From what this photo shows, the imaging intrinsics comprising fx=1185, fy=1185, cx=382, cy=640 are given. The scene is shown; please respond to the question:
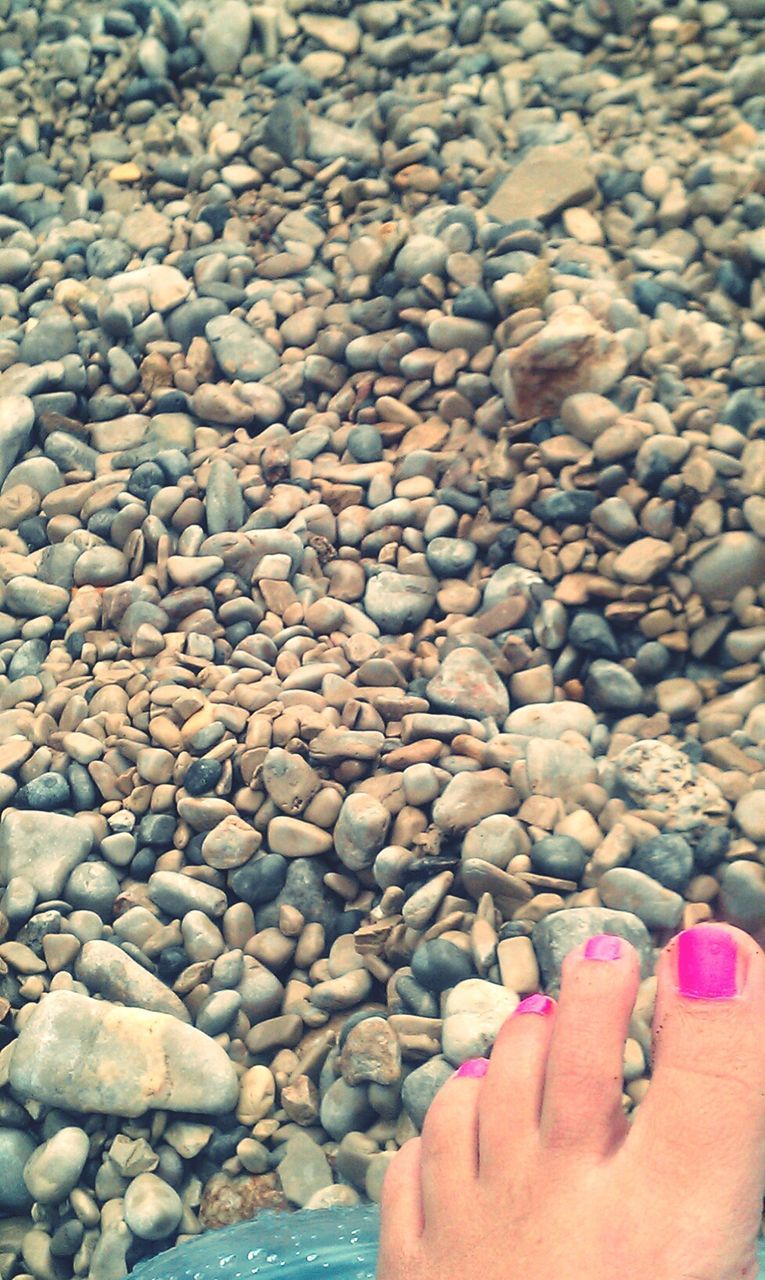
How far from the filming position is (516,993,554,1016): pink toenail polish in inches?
53.1

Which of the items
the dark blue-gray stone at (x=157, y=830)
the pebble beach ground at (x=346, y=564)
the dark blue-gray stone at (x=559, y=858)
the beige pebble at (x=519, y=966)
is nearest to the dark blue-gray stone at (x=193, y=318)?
the pebble beach ground at (x=346, y=564)

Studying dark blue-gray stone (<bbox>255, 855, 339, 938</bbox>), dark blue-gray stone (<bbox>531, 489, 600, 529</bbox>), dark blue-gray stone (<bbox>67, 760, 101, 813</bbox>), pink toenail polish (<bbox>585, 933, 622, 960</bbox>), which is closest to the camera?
pink toenail polish (<bbox>585, 933, 622, 960</bbox>)

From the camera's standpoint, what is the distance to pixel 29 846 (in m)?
1.68

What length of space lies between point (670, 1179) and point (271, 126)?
2323mm

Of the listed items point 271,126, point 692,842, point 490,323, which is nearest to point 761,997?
point 692,842

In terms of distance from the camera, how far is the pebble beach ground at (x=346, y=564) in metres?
1.50

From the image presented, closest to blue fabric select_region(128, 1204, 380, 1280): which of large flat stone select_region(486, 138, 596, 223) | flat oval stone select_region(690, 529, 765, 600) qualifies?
flat oval stone select_region(690, 529, 765, 600)

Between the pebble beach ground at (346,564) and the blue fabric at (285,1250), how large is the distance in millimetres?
34

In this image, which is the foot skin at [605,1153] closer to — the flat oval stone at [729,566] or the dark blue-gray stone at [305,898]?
the dark blue-gray stone at [305,898]

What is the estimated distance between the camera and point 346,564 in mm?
2037

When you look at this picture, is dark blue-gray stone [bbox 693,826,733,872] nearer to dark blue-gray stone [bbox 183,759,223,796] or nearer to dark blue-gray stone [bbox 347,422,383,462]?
dark blue-gray stone [bbox 183,759,223,796]

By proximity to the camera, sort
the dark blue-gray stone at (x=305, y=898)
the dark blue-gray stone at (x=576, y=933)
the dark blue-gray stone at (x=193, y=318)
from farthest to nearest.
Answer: the dark blue-gray stone at (x=193, y=318)
the dark blue-gray stone at (x=305, y=898)
the dark blue-gray stone at (x=576, y=933)

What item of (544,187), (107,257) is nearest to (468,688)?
(544,187)

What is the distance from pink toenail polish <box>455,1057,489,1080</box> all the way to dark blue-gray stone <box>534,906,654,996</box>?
15 centimetres
